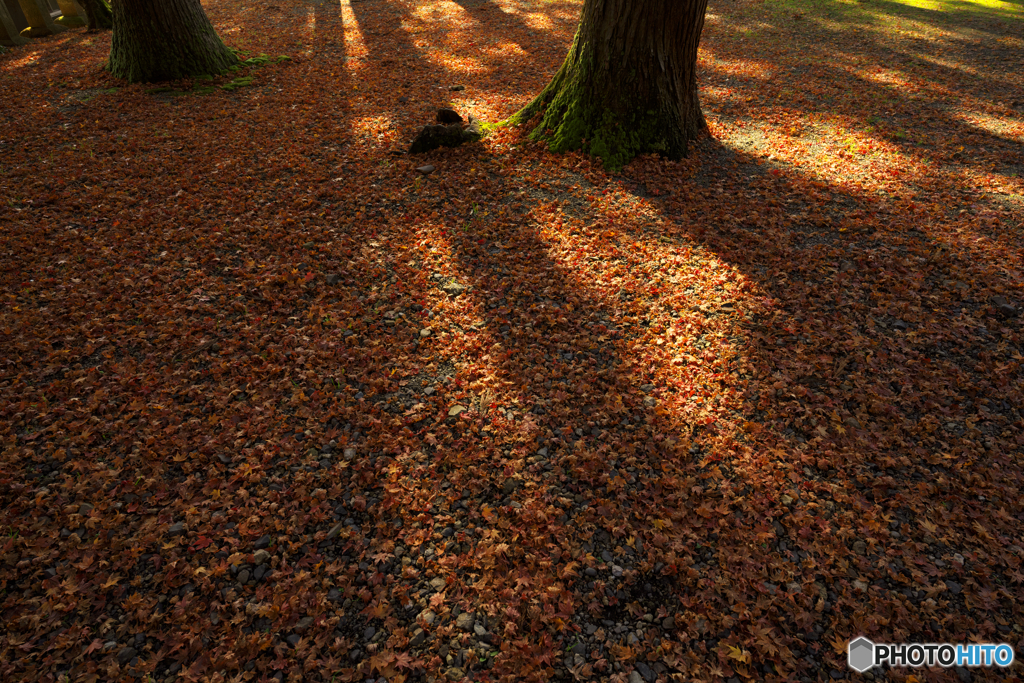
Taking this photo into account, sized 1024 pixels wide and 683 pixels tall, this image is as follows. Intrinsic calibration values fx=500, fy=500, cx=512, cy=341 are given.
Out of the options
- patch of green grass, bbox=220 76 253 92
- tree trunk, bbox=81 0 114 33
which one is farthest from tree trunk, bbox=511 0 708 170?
tree trunk, bbox=81 0 114 33

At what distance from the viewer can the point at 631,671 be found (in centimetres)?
268

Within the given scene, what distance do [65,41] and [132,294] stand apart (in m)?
12.7

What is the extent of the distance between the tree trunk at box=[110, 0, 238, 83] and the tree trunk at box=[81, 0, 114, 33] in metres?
5.47

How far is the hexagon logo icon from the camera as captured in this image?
2.64 m

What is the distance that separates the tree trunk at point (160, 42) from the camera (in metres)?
9.37

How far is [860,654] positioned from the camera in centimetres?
267

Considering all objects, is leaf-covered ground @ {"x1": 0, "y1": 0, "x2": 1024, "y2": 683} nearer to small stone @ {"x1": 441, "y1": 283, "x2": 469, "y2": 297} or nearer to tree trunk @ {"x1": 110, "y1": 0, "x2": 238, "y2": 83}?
small stone @ {"x1": 441, "y1": 283, "x2": 469, "y2": 297}

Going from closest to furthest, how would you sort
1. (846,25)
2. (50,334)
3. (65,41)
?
(50,334), (65,41), (846,25)

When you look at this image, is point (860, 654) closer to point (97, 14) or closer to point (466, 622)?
point (466, 622)

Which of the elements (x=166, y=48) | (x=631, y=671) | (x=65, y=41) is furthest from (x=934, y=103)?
(x=65, y=41)

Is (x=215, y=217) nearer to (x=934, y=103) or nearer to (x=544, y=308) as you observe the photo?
(x=544, y=308)

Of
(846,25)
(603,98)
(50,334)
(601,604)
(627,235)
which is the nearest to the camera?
(601,604)

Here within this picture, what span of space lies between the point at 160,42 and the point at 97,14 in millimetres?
6599

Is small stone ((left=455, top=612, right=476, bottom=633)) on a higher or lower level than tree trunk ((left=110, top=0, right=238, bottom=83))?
lower
